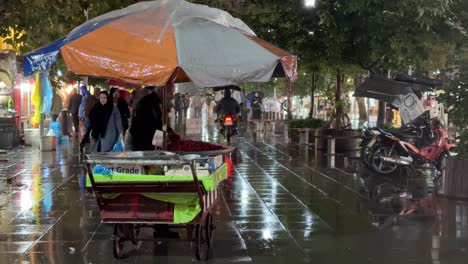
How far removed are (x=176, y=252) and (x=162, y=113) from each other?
2.08 m

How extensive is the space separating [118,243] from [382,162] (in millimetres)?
8026

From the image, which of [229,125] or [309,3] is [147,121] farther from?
[229,125]

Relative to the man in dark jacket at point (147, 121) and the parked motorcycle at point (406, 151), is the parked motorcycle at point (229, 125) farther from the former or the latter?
the man in dark jacket at point (147, 121)

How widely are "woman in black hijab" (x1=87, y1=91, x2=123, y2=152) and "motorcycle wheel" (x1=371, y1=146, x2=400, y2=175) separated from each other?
5.56m

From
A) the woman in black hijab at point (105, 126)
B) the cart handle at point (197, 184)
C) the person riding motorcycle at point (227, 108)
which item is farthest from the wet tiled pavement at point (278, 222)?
the person riding motorcycle at point (227, 108)

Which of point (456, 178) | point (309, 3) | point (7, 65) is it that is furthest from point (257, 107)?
point (456, 178)

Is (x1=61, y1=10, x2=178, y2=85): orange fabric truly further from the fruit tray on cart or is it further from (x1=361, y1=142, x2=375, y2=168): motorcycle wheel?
(x1=361, y1=142, x2=375, y2=168): motorcycle wheel

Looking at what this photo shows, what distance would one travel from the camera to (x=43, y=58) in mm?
6781

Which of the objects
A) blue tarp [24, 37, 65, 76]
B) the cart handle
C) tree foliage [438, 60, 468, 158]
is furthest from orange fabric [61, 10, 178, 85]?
tree foliage [438, 60, 468, 158]

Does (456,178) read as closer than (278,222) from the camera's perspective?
No

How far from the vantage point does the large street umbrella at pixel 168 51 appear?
5.92 m

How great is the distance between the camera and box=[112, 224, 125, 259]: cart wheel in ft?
21.5

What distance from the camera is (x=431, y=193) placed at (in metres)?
11.1

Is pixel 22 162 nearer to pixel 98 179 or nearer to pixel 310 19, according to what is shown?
pixel 310 19
